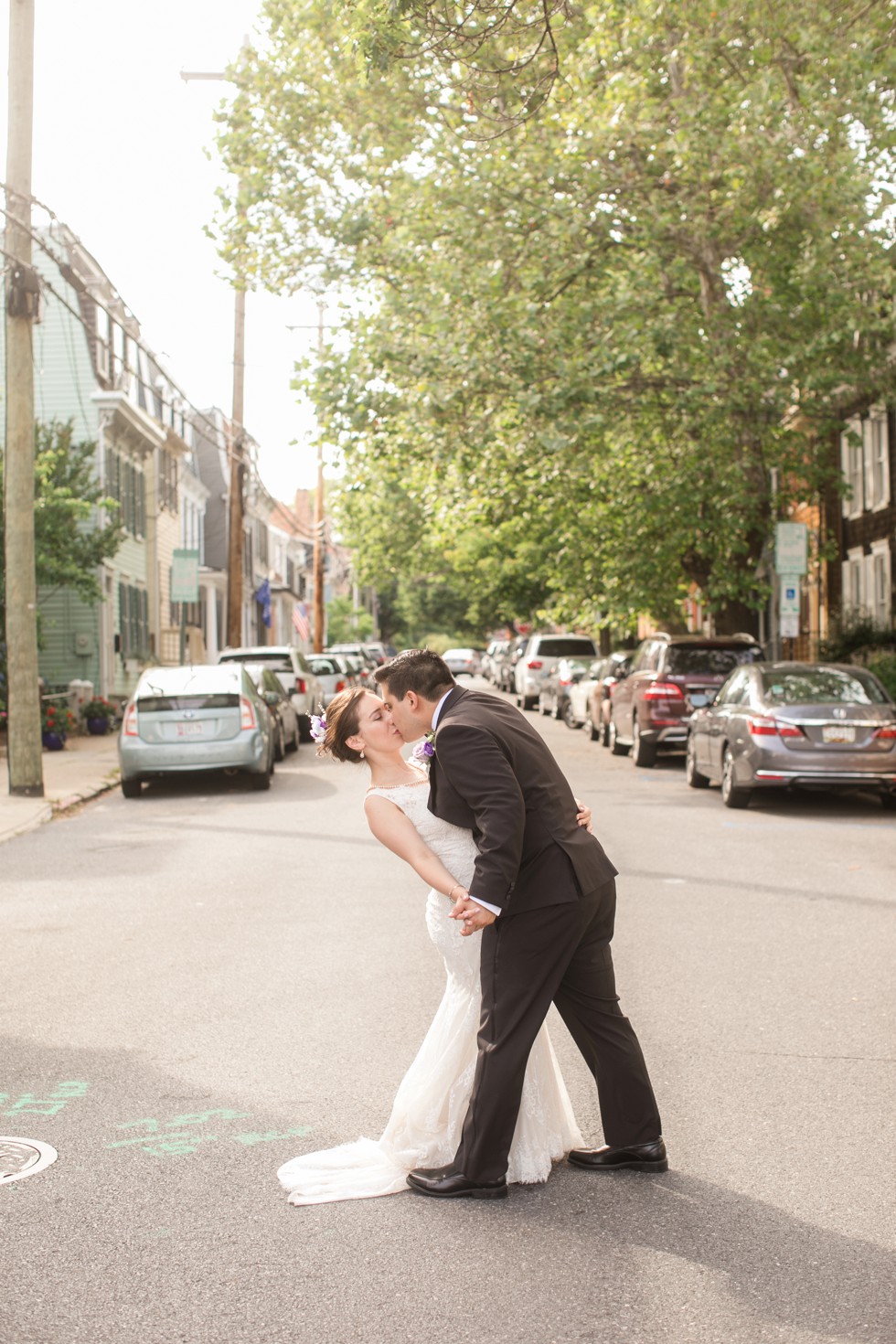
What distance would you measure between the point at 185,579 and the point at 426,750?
2819 cm

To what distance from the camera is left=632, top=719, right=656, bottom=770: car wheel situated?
2071cm

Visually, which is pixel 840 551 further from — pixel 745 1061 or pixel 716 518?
pixel 745 1061

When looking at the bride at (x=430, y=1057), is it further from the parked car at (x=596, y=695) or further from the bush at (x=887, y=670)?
the parked car at (x=596, y=695)

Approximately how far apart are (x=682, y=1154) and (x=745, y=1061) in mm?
1214

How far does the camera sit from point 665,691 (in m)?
20.0

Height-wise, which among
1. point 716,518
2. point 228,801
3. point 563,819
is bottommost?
point 228,801

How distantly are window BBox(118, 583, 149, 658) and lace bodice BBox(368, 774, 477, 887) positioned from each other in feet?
104

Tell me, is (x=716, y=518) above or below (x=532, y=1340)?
above

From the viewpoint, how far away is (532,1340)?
3.49 m

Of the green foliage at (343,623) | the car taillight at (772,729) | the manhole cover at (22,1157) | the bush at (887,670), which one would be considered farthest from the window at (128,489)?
the green foliage at (343,623)

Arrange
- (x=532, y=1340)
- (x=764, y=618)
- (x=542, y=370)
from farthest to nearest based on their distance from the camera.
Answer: (x=764, y=618) < (x=542, y=370) < (x=532, y=1340)

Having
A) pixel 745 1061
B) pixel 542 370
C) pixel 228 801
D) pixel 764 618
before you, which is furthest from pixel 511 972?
pixel 764 618

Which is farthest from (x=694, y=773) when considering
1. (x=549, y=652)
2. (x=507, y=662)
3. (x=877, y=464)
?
(x=507, y=662)

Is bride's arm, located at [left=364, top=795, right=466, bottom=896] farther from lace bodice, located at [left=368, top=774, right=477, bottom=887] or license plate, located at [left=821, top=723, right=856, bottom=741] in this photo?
license plate, located at [left=821, top=723, right=856, bottom=741]
